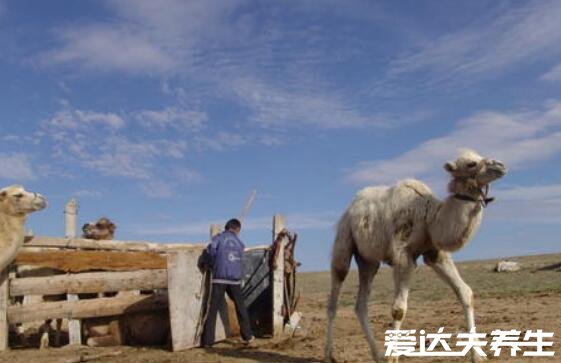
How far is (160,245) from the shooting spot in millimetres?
14195

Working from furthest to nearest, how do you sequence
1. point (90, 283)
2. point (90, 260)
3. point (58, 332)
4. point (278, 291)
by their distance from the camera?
1. point (278, 291)
2. point (90, 260)
3. point (58, 332)
4. point (90, 283)

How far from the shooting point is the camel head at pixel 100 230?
562 inches

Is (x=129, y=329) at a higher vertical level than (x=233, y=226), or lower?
lower

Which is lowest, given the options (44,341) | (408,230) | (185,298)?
(44,341)

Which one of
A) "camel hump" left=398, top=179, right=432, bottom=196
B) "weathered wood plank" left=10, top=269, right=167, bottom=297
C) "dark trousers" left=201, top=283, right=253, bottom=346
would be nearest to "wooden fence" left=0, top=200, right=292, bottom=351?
"weathered wood plank" left=10, top=269, right=167, bottom=297

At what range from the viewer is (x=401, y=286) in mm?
9117

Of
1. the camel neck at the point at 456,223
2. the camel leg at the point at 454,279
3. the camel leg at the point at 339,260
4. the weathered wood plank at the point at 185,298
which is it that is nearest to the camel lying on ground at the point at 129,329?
the weathered wood plank at the point at 185,298

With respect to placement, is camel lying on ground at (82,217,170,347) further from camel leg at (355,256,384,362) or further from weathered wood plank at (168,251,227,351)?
camel leg at (355,256,384,362)

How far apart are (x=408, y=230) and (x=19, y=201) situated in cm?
737

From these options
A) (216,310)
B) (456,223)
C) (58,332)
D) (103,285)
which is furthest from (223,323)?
(456,223)

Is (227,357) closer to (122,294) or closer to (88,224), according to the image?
(122,294)

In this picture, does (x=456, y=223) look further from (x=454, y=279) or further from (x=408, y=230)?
(x=454, y=279)

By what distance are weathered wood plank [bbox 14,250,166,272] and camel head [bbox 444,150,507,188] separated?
6549mm

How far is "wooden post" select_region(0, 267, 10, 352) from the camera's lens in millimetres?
12219
